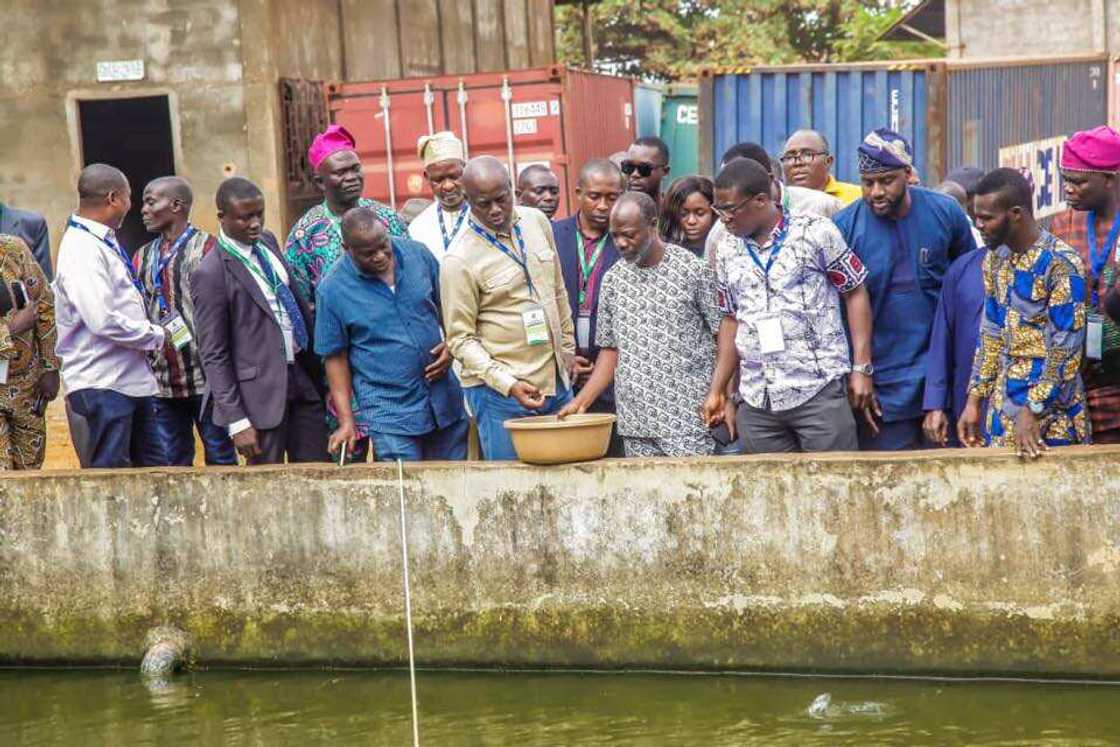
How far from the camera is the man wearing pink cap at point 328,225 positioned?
26.4 ft

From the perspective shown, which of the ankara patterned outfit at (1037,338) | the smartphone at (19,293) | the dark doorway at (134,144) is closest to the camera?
the ankara patterned outfit at (1037,338)

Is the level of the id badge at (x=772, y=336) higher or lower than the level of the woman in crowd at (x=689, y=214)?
lower

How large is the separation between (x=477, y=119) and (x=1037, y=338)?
29.7 feet

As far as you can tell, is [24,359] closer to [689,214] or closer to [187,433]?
[187,433]

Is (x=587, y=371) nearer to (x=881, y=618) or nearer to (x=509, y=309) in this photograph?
(x=509, y=309)

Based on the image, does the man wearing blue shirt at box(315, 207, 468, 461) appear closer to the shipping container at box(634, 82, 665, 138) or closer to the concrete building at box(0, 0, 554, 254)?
the concrete building at box(0, 0, 554, 254)

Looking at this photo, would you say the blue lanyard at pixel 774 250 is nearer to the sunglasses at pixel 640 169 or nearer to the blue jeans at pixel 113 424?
the sunglasses at pixel 640 169

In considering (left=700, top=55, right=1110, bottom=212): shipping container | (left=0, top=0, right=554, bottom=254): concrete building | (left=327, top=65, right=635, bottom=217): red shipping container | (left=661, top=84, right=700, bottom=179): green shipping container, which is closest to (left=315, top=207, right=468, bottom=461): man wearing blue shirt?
(left=327, top=65, right=635, bottom=217): red shipping container

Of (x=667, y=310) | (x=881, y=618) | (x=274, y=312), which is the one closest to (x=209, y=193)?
(x=274, y=312)

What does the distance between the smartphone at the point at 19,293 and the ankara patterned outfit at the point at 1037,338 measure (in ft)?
14.2

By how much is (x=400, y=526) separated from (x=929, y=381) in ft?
7.31

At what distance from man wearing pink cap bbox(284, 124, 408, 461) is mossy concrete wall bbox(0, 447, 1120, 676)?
28.0 inches

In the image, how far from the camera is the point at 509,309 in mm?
7445

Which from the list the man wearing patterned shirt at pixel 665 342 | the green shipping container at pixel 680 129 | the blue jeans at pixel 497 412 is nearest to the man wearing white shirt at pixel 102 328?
the blue jeans at pixel 497 412
